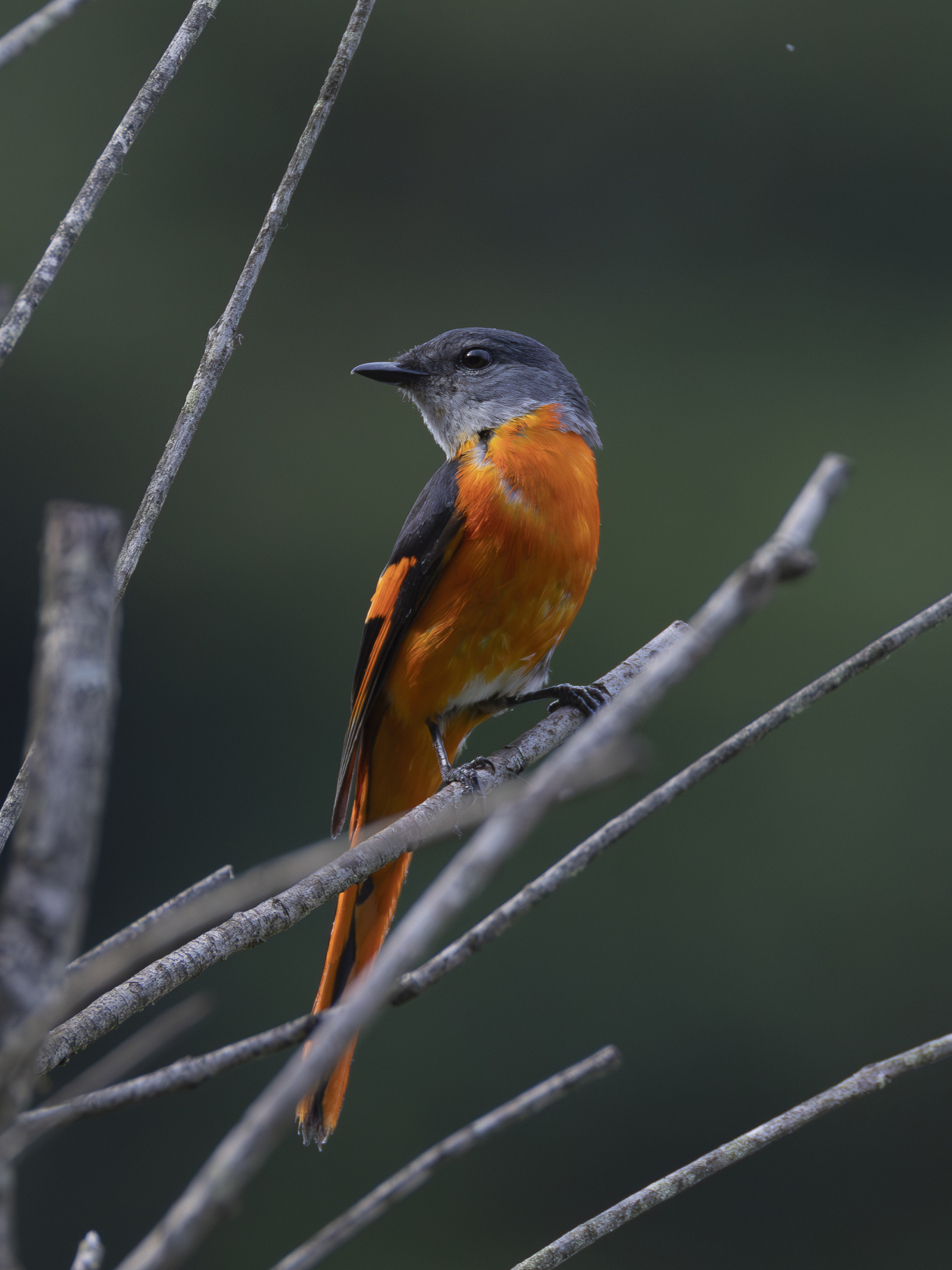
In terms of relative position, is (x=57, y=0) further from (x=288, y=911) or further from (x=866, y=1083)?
(x=866, y=1083)

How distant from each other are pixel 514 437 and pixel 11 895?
5.27 ft

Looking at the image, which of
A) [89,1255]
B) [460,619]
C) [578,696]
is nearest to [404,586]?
[460,619]

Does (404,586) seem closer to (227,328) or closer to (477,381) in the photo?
(477,381)

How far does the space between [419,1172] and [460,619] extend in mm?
1339

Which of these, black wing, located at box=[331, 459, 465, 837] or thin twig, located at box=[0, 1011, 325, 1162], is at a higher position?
thin twig, located at box=[0, 1011, 325, 1162]

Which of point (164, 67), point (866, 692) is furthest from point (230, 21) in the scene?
point (164, 67)

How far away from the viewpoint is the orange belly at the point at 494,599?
1686mm

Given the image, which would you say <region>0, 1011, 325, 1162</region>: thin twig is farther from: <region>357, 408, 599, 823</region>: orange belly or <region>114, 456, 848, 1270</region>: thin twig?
<region>357, 408, 599, 823</region>: orange belly

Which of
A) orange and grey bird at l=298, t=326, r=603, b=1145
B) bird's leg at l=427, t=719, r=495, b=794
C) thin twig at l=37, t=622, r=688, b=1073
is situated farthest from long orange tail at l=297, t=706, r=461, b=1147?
thin twig at l=37, t=622, r=688, b=1073

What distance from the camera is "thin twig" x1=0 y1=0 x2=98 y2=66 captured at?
1.68 feet

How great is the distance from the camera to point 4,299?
1.49 feet

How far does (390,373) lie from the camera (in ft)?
6.93

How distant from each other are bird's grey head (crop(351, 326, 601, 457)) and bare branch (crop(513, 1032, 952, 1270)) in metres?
1.55

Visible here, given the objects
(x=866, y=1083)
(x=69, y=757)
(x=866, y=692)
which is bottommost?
(x=866, y=692)
